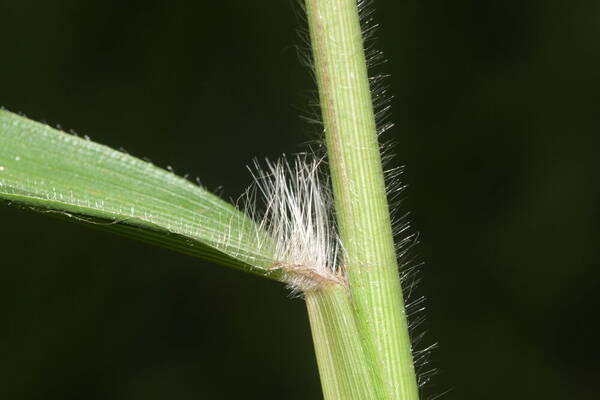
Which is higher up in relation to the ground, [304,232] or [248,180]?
[248,180]

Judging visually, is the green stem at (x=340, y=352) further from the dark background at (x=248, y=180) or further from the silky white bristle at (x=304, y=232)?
the dark background at (x=248, y=180)

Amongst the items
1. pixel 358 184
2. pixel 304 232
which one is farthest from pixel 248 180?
pixel 358 184

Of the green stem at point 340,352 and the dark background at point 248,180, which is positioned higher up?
the dark background at point 248,180

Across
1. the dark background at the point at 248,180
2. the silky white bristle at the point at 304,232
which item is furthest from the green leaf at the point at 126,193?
the dark background at the point at 248,180

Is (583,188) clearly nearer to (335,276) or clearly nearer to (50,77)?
(50,77)

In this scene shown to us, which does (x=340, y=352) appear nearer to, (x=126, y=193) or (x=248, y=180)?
(x=126, y=193)

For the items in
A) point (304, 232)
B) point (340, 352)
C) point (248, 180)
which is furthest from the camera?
point (248, 180)


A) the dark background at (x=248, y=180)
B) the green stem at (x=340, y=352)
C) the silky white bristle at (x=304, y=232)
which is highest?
the dark background at (x=248, y=180)
